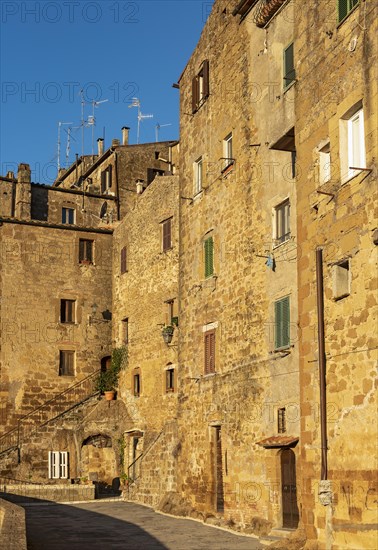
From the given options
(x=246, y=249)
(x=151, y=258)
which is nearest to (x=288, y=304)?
(x=246, y=249)

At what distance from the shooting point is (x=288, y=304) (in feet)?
63.5

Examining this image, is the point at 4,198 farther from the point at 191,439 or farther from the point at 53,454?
the point at 191,439

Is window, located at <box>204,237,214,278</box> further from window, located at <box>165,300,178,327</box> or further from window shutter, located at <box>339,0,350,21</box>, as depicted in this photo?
window shutter, located at <box>339,0,350,21</box>

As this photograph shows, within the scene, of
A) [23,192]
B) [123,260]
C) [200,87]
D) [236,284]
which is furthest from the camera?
[23,192]

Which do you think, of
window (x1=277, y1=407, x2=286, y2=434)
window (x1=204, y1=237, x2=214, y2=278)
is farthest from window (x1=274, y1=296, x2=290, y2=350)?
window (x1=204, y1=237, x2=214, y2=278)

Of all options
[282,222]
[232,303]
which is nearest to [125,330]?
[232,303]

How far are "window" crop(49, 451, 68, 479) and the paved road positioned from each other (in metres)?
7.79

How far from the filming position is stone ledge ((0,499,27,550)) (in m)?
12.4

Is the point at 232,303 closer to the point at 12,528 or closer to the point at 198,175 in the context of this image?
the point at 198,175

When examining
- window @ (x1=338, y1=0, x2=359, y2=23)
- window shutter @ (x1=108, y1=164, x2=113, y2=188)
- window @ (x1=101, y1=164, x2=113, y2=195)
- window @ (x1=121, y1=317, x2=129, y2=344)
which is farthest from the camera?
window @ (x1=101, y1=164, x2=113, y2=195)

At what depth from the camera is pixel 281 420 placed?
1933cm

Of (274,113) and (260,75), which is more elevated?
(260,75)

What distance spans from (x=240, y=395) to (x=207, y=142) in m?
7.91

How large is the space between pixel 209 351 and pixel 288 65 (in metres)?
8.25
